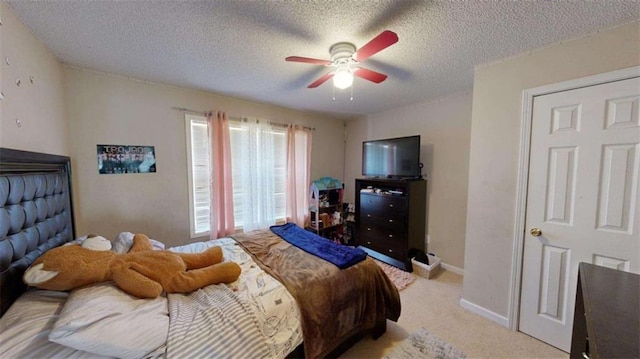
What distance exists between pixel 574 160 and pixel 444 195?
1.53m

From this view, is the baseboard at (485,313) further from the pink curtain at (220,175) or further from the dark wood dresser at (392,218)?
the pink curtain at (220,175)

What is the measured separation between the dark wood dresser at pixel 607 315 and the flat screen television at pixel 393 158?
206cm

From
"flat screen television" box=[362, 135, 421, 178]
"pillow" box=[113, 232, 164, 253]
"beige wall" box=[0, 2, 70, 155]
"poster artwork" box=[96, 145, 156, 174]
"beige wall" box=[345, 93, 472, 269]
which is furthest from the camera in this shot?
"flat screen television" box=[362, 135, 421, 178]

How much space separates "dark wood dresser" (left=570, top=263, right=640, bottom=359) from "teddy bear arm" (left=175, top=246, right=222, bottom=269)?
1.95 meters

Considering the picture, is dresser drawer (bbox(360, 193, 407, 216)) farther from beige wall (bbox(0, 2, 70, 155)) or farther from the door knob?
beige wall (bbox(0, 2, 70, 155))

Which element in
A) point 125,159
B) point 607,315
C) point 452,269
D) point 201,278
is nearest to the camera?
point 607,315

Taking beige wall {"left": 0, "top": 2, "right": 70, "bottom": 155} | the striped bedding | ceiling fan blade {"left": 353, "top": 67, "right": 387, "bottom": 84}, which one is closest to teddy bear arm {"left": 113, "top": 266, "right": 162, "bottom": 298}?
the striped bedding

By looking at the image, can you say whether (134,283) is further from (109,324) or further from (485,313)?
(485,313)

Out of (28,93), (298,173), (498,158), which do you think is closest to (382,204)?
(298,173)

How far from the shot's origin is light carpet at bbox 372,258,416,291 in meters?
2.66

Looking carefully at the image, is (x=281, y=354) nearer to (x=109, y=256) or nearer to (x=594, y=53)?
(x=109, y=256)

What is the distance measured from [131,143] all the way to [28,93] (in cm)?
94

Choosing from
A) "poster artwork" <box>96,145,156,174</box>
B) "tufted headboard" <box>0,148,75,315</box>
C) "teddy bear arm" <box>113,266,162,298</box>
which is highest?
"poster artwork" <box>96,145,156,174</box>

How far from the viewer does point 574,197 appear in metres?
1.64
